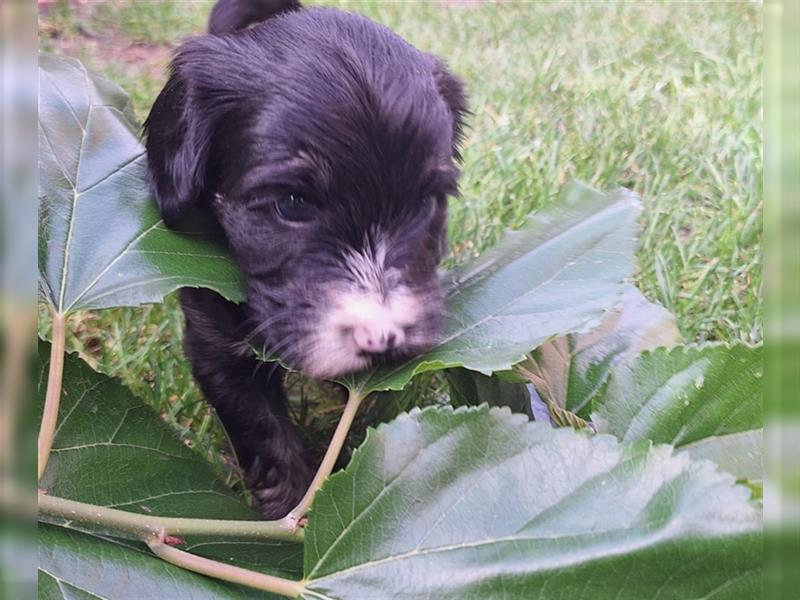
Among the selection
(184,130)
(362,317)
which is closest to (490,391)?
(362,317)

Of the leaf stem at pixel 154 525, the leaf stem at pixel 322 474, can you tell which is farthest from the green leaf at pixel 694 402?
the leaf stem at pixel 154 525

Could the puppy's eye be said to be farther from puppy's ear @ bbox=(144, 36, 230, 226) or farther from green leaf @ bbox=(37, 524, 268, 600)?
green leaf @ bbox=(37, 524, 268, 600)

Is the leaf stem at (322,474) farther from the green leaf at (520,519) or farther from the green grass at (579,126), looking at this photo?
the green grass at (579,126)

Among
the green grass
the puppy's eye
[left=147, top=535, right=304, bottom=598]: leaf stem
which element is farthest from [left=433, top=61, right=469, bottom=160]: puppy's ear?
[left=147, top=535, right=304, bottom=598]: leaf stem

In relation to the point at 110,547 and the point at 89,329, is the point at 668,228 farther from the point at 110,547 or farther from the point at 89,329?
the point at 110,547

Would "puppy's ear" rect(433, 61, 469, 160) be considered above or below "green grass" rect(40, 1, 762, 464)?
above

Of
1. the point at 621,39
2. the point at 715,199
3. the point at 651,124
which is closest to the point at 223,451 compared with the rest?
the point at 715,199

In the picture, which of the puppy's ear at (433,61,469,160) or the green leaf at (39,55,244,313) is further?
the puppy's ear at (433,61,469,160)
